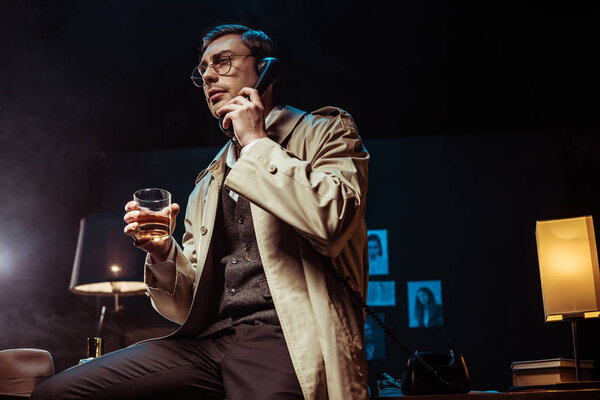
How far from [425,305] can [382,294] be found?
297 mm

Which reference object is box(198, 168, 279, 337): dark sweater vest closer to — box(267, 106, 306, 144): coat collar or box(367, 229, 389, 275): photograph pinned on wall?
box(267, 106, 306, 144): coat collar

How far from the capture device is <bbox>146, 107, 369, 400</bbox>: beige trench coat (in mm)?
1376

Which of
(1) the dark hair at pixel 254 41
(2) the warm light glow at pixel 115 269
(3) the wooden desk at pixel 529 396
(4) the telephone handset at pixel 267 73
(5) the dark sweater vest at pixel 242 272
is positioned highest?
(1) the dark hair at pixel 254 41

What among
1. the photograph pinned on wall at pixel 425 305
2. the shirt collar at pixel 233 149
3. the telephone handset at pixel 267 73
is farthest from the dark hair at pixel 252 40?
the photograph pinned on wall at pixel 425 305

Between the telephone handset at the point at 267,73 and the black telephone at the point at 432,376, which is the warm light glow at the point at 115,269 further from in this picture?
the black telephone at the point at 432,376

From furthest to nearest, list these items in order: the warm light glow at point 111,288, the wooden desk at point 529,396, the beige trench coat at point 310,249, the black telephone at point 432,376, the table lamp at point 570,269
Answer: the warm light glow at point 111,288 < the table lamp at point 570,269 < the black telephone at point 432,376 < the wooden desk at point 529,396 < the beige trench coat at point 310,249

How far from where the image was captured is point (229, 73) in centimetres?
196

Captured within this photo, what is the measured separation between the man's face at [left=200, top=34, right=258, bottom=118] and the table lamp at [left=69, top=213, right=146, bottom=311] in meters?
1.90

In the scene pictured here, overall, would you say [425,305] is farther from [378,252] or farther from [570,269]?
[570,269]

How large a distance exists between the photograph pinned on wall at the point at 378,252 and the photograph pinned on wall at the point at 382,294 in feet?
0.26

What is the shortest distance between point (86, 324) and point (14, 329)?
51 centimetres

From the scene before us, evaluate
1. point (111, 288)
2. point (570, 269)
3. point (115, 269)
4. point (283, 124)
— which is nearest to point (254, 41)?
point (283, 124)

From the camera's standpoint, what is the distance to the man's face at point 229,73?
1.94 m

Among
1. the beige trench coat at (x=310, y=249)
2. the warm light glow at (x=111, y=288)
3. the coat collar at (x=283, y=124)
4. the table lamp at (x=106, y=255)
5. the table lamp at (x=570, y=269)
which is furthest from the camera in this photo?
the warm light glow at (x=111, y=288)
